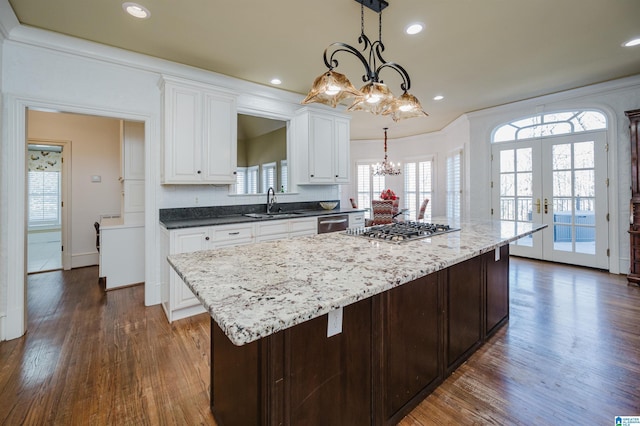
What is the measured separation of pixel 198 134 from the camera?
3275 mm

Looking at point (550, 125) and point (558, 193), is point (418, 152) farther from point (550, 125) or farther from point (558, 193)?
point (558, 193)

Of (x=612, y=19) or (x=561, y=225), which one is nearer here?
(x=612, y=19)

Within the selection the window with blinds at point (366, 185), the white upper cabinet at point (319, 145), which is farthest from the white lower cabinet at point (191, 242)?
the window with blinds at point (366, 185)

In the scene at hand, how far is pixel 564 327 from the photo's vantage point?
260 centimetres

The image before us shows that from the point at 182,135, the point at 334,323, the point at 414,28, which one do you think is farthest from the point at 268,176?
the point at 334,323

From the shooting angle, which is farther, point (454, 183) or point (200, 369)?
point (454, 183)

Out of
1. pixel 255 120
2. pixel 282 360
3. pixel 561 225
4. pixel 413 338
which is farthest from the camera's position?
pixel 561 225

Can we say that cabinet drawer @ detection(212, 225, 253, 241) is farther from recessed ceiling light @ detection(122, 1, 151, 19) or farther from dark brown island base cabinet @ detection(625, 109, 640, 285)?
dark brown island base cabinet @ detection(625, 109, 640, 285)

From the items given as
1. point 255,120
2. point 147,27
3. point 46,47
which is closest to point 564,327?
point 255,120

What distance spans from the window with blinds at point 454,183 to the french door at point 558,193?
35.4 inches

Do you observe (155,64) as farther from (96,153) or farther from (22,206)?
(96,153)

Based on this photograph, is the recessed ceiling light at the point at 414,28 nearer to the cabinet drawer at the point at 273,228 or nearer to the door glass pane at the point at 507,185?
the cabinet drawer at the point at 273,228

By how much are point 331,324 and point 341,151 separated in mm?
3731

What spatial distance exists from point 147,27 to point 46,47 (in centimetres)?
99
